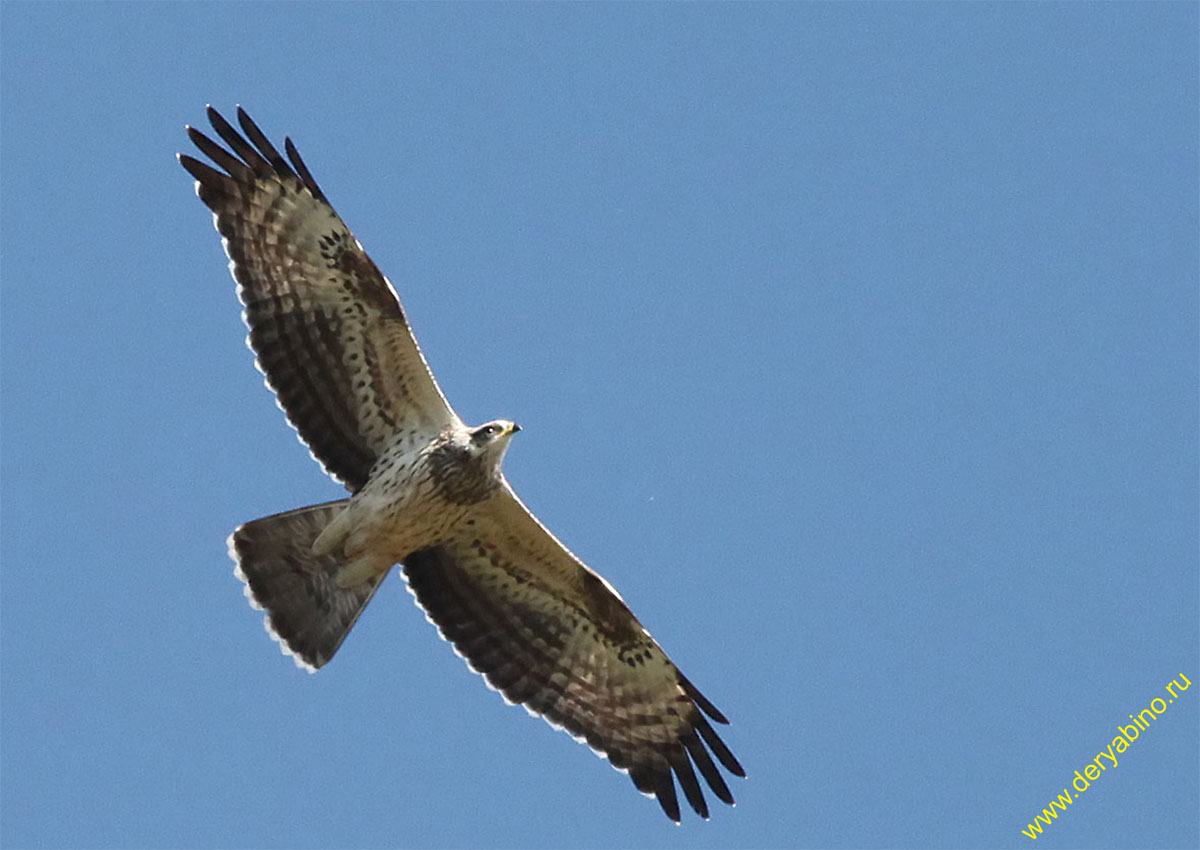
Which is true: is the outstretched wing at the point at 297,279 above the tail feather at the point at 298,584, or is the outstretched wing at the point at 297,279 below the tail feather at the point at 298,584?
above

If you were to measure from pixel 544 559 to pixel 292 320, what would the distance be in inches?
90.9

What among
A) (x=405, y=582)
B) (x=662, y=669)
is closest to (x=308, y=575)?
(x=405, y=582)

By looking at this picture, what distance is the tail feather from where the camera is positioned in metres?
13.0

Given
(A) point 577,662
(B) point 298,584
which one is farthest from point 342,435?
(A) point 577,662

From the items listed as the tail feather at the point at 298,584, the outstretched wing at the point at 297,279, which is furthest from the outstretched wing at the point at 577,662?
the outstretched wing at the point at 297,279

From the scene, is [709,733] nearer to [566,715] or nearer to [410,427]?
[566,715]

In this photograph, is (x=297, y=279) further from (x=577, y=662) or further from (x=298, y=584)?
(x=577, y=662)

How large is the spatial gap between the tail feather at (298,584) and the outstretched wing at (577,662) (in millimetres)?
671

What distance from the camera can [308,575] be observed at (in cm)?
1312

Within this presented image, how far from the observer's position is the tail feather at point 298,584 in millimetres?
13016

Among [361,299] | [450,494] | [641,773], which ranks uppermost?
[361,299]

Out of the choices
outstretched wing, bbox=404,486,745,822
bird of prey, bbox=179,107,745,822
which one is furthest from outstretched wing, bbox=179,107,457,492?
outstretched wing, bbox=404,486,745,822

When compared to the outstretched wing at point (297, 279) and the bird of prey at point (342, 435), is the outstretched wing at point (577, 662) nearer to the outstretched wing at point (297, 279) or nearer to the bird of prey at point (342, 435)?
the bird of prey at point (342, 435)

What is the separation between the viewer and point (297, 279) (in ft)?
42.7
